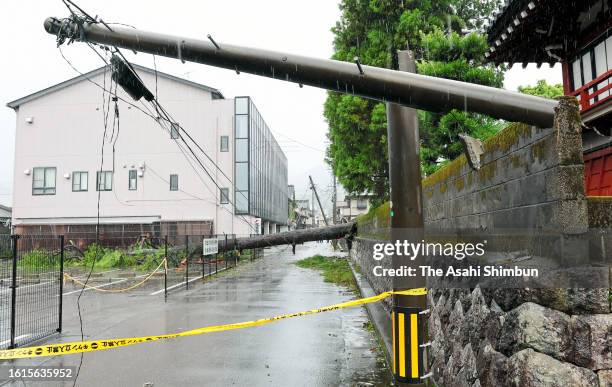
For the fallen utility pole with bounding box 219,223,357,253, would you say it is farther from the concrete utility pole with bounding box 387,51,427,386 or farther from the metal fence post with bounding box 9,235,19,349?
the concrete utility pole with bounding box 387,51,427,386

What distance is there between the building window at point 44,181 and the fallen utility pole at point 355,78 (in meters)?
36.8

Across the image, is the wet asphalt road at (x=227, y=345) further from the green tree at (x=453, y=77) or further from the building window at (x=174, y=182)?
the building window at (x=174, y=182)

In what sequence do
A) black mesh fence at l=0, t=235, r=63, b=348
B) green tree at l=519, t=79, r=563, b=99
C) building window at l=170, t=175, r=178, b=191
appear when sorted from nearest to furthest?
black mesh fence at l=0, t=235, r=63, b=348
green tree at l=519, t=79, r=563, b=99
building window at l=170, t=175, r=178, b=191

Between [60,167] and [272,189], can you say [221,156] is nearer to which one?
[60,167]

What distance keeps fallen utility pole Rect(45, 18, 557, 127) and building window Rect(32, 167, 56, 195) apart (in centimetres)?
3682

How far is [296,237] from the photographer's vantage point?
72.4 ft

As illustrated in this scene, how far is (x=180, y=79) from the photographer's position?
3503cm

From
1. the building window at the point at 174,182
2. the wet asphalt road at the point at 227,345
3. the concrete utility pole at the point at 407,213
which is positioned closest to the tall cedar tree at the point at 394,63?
the wet asphalt road at the point at 227,345

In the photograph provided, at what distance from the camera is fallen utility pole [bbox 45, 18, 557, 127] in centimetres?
295

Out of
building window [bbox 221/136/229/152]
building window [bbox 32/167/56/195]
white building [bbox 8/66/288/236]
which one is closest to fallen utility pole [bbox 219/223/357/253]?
white building [bbox 8/66/288/236]

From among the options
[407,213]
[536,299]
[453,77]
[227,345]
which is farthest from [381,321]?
[536,299]

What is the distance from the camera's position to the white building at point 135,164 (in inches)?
1356

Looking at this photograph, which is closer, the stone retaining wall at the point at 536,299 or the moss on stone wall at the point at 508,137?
the stone retaining wall at the point at 536,299

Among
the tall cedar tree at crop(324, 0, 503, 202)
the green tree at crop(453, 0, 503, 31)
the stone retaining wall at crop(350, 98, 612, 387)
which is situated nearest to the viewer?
the stone retaining wall at crop(350, 98, 612, 387)
